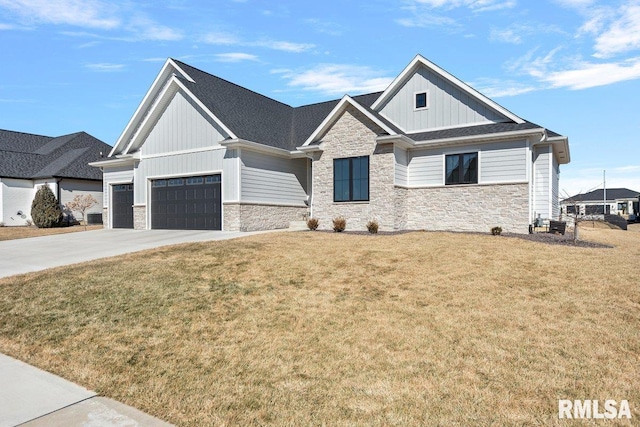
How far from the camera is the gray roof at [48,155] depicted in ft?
103

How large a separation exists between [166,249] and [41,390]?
8.84m

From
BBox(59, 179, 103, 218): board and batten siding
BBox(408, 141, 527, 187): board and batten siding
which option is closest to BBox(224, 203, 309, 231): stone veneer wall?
BBox(408, 141, 527, 187): board and batten siding

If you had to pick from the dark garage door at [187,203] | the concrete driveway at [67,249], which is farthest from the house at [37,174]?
the concrete driveway at [67,249]

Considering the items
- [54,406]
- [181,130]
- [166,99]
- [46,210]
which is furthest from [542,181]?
[46,210]

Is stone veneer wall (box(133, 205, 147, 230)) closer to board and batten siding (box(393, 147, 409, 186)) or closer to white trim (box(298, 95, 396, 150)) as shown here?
white trim (box(298, 95, 396, 150))

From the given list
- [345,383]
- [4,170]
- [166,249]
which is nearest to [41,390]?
[345,383]

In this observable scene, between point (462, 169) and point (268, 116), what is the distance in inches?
464

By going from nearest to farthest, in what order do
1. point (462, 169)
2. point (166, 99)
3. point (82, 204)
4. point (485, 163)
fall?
point (485, 163) < point (462, 169) < point (166, 99) < point (82, 204)

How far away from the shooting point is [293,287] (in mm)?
8891

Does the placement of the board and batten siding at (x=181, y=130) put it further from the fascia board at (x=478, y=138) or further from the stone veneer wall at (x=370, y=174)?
the fascia board at (x=478, y=138)

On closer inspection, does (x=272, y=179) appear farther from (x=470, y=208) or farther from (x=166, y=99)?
(x=470, y=208)

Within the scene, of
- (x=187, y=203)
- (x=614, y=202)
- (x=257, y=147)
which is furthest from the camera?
(x=614, y=202)

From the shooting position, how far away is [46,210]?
28125 millimetres

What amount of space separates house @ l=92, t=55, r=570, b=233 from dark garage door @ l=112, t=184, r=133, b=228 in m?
1.80
